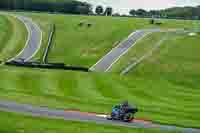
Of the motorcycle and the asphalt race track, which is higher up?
the motorcycle

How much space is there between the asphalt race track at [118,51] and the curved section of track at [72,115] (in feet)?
142

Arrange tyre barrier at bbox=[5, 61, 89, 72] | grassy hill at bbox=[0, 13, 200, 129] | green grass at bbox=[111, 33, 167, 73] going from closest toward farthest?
grassy hill at bbox=[0, 13, 200, 129], tyre barrier at bbox=[5, 61, 89, 72], green grass at bbox=[111, 33, 167, 73]

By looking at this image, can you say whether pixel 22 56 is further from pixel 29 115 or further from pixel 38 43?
pixel 29 115

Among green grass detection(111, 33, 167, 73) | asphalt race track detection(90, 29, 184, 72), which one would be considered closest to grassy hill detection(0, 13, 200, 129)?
green grass detection(111, 33, 167, 73)

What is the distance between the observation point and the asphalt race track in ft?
316

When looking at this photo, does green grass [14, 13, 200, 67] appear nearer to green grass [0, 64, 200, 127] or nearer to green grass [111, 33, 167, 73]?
green grass [111, 33, 167, 73]

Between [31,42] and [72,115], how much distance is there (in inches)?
2906

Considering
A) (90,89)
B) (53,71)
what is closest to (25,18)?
(53,71)

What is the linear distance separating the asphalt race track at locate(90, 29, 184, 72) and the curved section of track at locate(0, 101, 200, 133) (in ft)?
142

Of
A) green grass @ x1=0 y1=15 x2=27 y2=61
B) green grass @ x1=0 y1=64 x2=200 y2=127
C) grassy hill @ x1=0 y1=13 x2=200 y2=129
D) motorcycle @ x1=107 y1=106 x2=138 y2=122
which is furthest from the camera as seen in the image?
green grass @ x1=0 y1=15 x2=27 y2=61

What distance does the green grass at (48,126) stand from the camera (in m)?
39.6

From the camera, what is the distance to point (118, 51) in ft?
357

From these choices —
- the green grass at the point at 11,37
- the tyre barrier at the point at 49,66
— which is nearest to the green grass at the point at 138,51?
the tyre barrier at the point at 49,66

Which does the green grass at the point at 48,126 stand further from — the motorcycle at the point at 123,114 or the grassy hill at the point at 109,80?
the grassy hill at the point at 109,80
